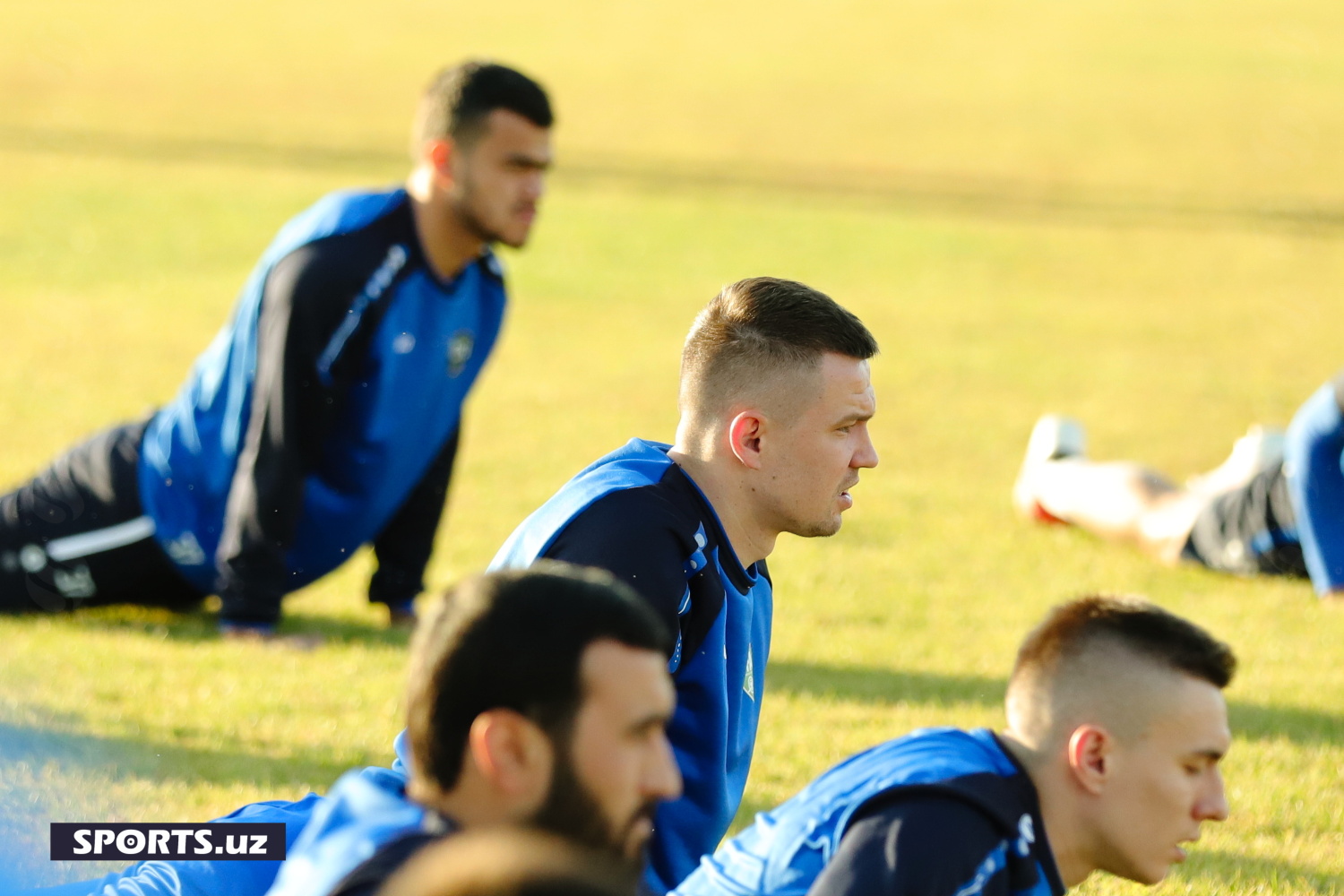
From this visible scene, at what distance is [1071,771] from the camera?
114 inches

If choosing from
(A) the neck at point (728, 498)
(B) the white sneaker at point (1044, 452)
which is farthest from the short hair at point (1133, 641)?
(B) the white sneaker at point (1044, 452)

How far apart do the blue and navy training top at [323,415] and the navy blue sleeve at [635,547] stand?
11.6 feet

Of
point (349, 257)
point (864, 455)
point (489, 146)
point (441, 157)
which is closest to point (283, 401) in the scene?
point (349, 257)

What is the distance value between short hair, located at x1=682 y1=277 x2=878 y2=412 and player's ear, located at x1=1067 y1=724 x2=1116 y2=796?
1.14m

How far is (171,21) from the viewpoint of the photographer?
37.9m

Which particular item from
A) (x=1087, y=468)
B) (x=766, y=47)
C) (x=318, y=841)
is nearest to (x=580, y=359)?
(x=1087, y=468)

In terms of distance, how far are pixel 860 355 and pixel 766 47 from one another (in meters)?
36.1

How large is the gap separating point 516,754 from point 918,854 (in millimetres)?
741

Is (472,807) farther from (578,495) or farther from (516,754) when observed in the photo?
(578,495)

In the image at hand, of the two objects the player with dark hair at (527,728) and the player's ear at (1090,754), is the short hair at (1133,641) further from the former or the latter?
the player with dark hair at (527,728)

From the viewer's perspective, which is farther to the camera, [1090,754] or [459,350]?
[459,350]

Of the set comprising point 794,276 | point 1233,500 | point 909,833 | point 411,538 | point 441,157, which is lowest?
point 411,538

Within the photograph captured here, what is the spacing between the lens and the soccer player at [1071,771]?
2.79 meters

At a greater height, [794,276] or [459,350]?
[794,276]
